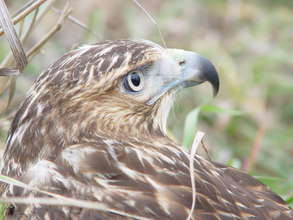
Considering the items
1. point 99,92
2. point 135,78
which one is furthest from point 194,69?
point 99,92

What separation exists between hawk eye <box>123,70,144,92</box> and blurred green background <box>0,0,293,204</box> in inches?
70.5

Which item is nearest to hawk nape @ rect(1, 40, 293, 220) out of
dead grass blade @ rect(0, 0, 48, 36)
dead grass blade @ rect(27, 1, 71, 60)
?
dead grass blade @ rect(0, 0, 48, 36)

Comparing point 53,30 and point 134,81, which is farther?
point 53,30

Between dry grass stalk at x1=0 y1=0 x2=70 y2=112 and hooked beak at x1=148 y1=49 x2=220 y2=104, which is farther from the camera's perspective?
dry grass stalk at x1=0 y1=0 x2=70 y2=112

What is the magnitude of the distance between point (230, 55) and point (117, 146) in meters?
4.26

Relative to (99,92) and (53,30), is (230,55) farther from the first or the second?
(99,92)

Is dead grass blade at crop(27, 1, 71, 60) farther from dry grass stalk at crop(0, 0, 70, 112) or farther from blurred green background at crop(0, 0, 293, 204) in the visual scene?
blurred green background at crop(0, 0, 293, 204)

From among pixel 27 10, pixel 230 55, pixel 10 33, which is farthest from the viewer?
pixel 230 55

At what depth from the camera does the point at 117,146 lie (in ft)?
10.8

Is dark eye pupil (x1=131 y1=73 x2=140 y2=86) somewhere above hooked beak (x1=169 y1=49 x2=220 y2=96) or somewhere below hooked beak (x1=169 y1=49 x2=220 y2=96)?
below

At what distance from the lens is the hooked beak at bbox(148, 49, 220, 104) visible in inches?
133

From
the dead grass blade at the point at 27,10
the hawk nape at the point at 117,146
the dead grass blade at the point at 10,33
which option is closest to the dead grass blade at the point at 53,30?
the dead grass blade at the point at 27,10

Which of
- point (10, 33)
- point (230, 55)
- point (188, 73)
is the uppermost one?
point (10, 33)

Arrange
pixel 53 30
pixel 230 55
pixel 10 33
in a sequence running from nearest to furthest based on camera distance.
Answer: pixel 10 33, pixel 53 30, pixel 230 55
